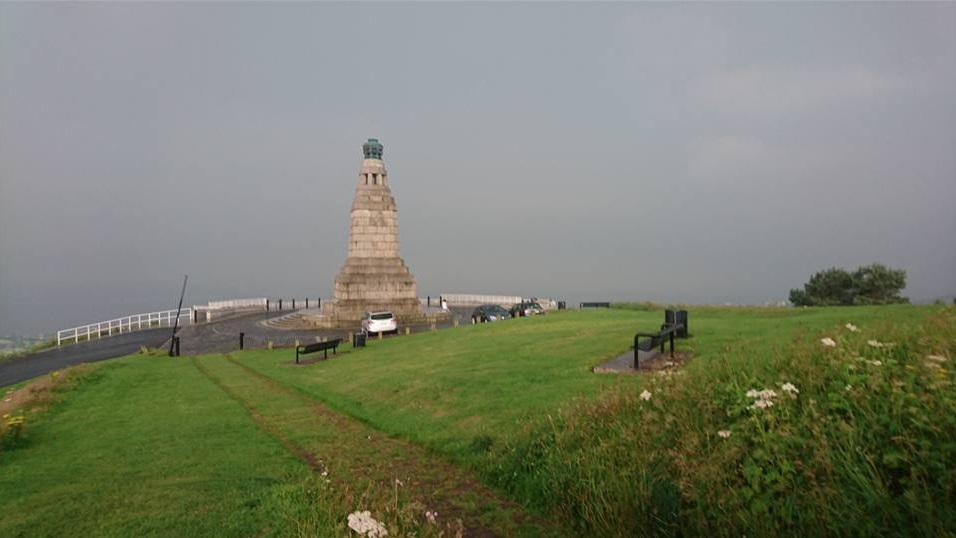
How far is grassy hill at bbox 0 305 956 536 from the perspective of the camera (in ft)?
15.9

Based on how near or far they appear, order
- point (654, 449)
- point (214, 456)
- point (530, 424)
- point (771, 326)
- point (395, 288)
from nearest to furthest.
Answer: point (654, 449)
point (530, 424)
point (214, 456)
point (771, 326)
point (395, 288)

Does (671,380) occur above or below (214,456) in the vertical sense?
above

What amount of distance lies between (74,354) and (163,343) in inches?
182

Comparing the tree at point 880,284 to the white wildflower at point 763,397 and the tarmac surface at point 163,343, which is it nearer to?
the tarmac surface at point 163,343

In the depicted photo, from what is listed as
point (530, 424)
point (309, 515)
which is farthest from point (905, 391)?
point (309, 515)

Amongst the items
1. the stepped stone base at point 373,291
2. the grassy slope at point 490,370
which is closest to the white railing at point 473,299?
the stepped stone base at point 373,291

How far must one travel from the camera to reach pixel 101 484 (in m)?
7.57

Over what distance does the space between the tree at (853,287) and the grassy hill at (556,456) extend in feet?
111

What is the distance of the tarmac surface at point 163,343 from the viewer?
28.1m

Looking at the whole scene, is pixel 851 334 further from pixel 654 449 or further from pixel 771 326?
pixel 771 326

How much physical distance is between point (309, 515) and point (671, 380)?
501 cm

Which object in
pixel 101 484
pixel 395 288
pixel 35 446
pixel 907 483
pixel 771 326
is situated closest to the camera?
pixel 907 483

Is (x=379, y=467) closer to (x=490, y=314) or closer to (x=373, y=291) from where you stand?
(x=490, y=314)

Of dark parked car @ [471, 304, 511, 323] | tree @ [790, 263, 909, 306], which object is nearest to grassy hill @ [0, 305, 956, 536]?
dark parked car @ [471, 304, 511, 323]
